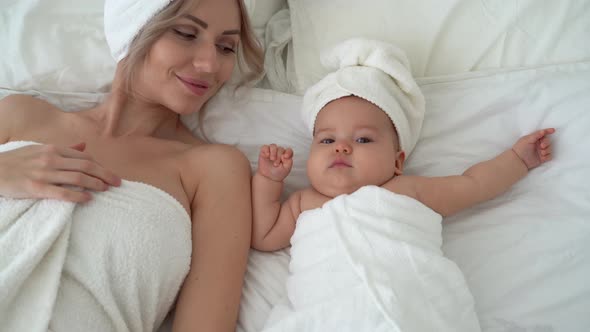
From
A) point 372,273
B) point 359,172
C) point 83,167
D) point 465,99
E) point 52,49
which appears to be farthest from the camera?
point 52,49

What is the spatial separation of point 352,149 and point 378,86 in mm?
198

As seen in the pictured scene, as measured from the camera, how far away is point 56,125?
4.34 ft

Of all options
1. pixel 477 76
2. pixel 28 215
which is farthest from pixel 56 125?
pixel 477 76

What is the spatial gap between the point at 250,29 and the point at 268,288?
0.73 metres

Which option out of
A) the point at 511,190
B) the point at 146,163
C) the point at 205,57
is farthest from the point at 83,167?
the point at 511,190

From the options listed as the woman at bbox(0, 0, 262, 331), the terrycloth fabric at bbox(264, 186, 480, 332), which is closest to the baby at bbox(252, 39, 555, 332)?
the terrycloth fabric at bbox(264, 186, 480, 332)

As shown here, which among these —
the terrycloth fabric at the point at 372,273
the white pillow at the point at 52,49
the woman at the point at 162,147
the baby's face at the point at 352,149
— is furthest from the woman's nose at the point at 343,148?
the white pillow at the point at 52,49

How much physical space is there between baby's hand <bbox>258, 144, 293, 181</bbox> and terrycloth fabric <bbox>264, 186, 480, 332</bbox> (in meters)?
0.16

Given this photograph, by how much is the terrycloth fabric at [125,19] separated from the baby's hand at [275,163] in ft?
1.50

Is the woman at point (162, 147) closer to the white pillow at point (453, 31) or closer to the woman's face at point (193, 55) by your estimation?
the woman's face at point (193, 55)

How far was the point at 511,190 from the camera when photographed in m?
1.25

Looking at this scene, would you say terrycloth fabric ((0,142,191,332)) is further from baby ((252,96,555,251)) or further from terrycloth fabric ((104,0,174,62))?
terrycloth fabric ((104,0,174,62))

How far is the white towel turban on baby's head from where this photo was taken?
122 cm

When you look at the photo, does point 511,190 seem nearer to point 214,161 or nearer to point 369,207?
point 369,207
